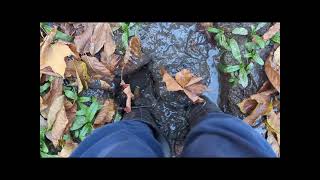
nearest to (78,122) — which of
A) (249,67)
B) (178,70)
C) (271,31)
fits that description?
(178,70)

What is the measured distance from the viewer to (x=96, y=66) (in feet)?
5.00

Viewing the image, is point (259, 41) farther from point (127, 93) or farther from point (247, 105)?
point (127, 93)

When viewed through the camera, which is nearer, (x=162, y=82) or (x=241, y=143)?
(x=241, y=143)

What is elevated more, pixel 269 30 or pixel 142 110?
pixel 269 30

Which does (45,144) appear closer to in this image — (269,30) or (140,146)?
(140,146)

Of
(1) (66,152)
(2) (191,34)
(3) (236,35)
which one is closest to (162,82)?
(2) (191,34)

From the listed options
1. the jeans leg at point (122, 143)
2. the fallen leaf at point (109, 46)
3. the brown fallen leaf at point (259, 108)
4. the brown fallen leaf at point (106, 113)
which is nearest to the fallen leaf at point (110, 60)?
the fallen leaf at point (109, 46)

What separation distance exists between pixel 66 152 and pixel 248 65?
670 millimetres

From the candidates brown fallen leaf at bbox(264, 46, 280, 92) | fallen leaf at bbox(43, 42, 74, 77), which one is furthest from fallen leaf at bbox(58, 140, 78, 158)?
brown fallen leaf at bbox(264, 46, 280, 92)

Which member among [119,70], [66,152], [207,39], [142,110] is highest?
[207,39]

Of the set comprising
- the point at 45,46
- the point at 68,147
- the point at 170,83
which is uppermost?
the point at 45,46

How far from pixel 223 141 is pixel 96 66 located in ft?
1.89

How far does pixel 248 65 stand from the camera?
153 cm

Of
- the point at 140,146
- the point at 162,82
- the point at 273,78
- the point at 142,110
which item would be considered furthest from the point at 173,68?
the point at 140,146
